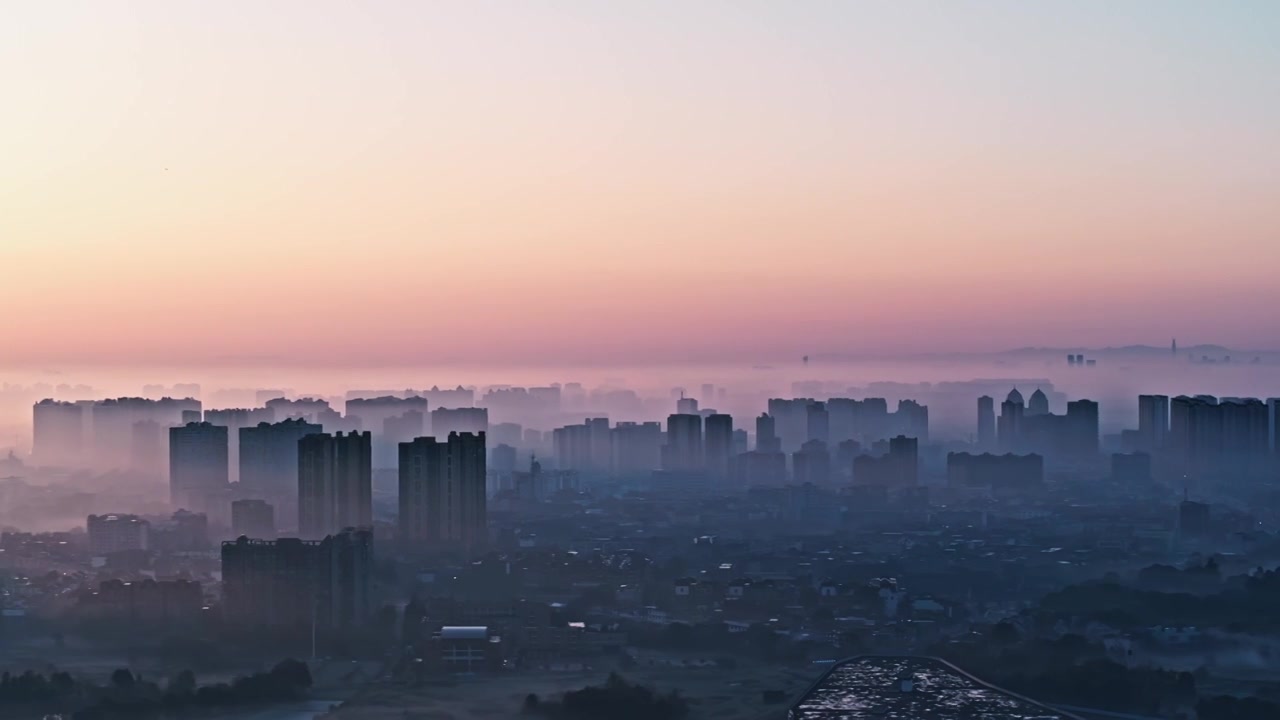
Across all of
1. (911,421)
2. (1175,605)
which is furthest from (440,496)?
(911,421)

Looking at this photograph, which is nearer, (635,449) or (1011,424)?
(635,449)

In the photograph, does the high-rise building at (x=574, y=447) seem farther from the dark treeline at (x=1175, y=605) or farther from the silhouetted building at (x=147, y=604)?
the silhouetted building at (x=147, y=604)

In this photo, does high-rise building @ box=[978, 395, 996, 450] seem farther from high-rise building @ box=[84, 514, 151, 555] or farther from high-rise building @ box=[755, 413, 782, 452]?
high-rise building @ box=[84, 514, 151, 555]

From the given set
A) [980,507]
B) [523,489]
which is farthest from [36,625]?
[980,507]

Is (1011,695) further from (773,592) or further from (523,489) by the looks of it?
(523,489)

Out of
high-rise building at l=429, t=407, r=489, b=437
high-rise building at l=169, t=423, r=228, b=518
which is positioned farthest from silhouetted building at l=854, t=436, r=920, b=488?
high-rise building at l=169, t=423, r=228, b=518

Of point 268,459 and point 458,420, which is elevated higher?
point 458,420

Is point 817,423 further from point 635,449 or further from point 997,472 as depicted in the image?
point 997,472
